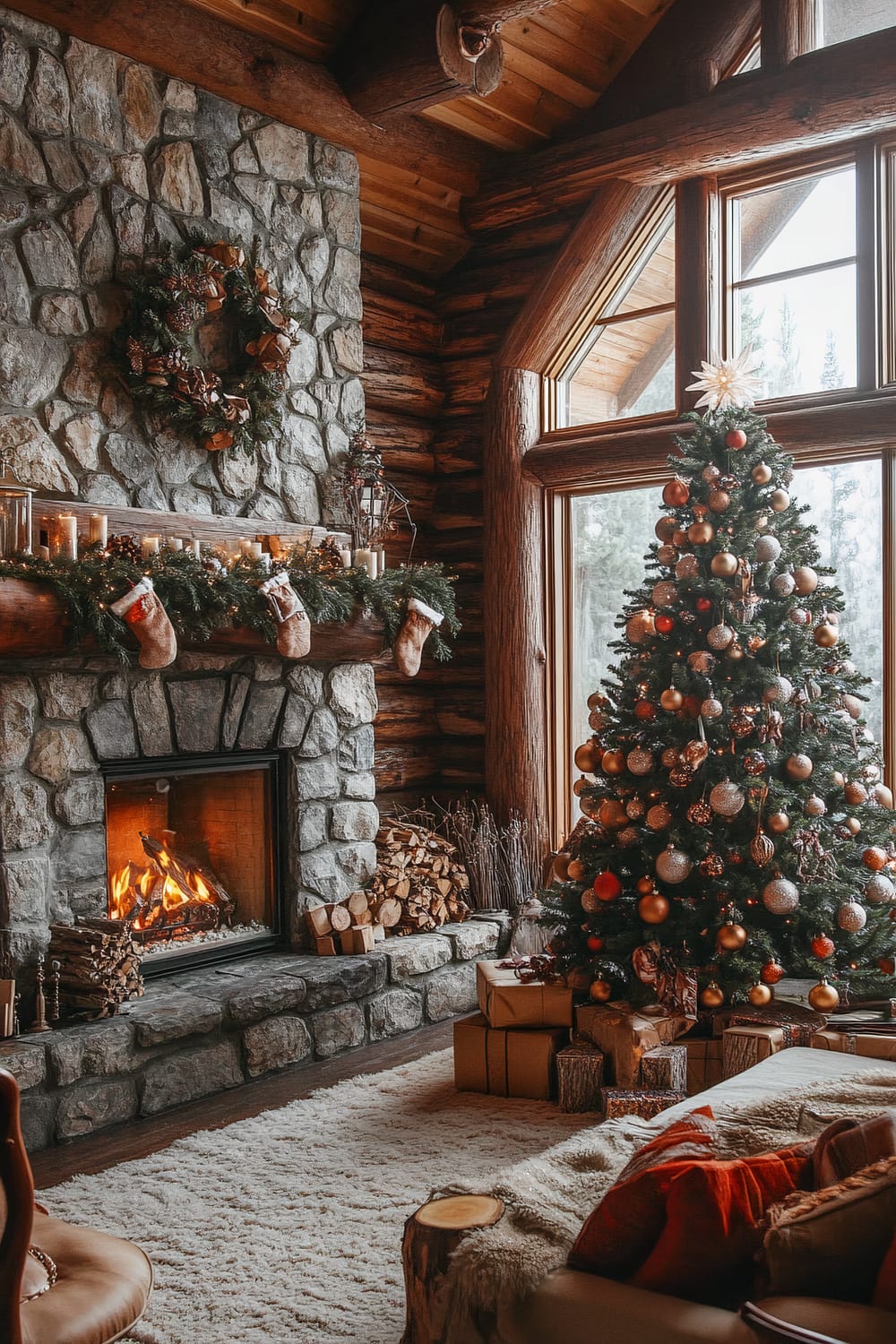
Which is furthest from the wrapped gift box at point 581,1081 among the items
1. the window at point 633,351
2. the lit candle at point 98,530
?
the window at point 633,351

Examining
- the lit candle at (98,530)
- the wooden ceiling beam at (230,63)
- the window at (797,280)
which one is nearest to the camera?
the lit candle at (98,530)

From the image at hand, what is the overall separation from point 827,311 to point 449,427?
221 centimetres

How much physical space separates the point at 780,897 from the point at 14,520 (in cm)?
285

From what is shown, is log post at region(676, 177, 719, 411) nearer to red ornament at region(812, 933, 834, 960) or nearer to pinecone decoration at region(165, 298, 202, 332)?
pinecone decoration at region(165, 298, 202, 332)

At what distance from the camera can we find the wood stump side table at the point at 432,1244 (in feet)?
6.46

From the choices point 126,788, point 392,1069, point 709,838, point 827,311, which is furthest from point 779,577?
point 126,788

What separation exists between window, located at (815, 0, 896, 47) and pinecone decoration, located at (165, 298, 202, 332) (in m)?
3.05

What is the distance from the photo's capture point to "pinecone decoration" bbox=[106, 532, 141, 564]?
391cm

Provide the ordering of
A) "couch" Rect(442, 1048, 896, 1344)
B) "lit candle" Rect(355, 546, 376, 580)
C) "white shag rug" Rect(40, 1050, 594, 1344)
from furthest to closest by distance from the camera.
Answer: "lit candle" Rect(355, 546, 376, 580) → "white shag rug" Rect(40, 1050, 594, 1344) → "couch" Rect(442, 1048, 896, 1344)

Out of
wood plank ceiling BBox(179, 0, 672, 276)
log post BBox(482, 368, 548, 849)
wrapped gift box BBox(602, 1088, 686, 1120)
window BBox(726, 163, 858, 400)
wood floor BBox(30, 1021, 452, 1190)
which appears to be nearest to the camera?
wrapped gift box BBox(602, 1088, 686, 1120)

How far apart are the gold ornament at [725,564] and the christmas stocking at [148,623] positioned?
1.91m

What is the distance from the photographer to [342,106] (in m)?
5.03

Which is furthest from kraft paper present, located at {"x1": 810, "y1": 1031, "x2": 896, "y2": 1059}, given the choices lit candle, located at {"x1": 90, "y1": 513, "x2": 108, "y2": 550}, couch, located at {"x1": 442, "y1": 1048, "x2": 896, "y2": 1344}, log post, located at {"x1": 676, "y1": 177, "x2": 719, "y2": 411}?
log post, located at {"x1": 676, "y1": 177, "x2": 719, "y2": 411}

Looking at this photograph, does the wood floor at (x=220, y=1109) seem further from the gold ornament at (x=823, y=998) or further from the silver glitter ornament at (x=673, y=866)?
the gold ornament at (x=823, y=998)
